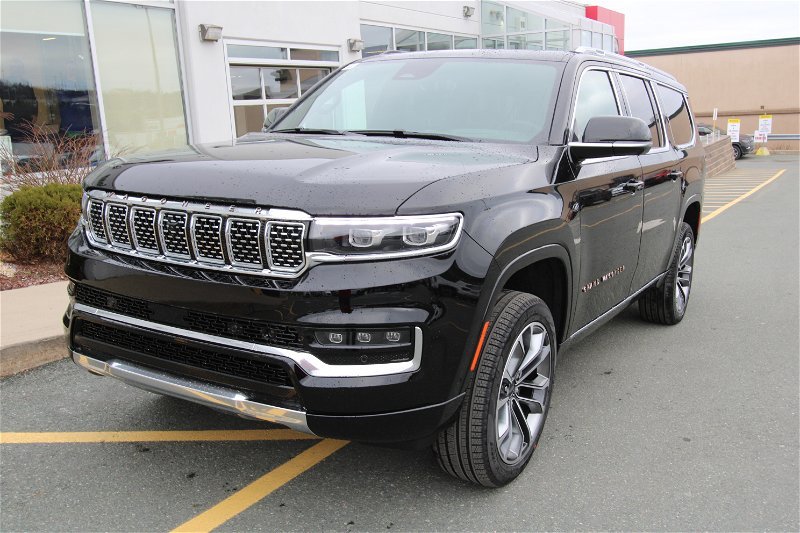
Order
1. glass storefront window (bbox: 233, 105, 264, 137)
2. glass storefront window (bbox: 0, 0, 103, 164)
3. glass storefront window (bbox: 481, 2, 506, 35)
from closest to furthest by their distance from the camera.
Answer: glass storefront window (bbox: 0, 0, 103, 164) → glass storefront window (bbox: 233, 105, 264, 137) → glass storefront window (bbox: 481, 2, 506, 35)

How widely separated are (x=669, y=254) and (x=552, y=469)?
2514 millimetres

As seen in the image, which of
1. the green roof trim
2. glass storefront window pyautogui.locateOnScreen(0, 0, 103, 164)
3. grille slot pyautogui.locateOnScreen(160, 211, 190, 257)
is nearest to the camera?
grille slot pyautogui.locateOnScreen(160, 211, 190, 257)

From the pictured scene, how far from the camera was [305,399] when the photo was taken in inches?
98.7

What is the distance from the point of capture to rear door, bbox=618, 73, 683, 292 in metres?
4.45

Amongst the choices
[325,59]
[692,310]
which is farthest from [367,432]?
[325,59]

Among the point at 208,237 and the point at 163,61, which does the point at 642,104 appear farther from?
the point at 163,61

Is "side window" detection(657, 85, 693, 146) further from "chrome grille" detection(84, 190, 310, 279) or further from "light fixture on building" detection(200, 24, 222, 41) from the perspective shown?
"light fixture on building" detection(200, 24, 222, 41)

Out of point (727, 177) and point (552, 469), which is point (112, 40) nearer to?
point (552, 469)

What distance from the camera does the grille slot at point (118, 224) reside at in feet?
9.49

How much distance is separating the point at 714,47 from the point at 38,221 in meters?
44.6

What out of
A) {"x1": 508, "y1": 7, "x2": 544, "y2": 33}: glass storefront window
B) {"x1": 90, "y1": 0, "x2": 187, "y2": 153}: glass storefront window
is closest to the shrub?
{"x1": 90, "y1": 0, "x2": 187, "y2": 153}: glass storefront window

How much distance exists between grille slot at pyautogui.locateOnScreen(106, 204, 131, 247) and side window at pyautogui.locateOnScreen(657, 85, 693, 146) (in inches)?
157

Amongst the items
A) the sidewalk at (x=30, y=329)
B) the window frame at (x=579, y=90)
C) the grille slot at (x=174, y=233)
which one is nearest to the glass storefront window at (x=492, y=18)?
the sidewalk at (x=30, y=329)

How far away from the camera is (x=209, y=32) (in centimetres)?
1177
